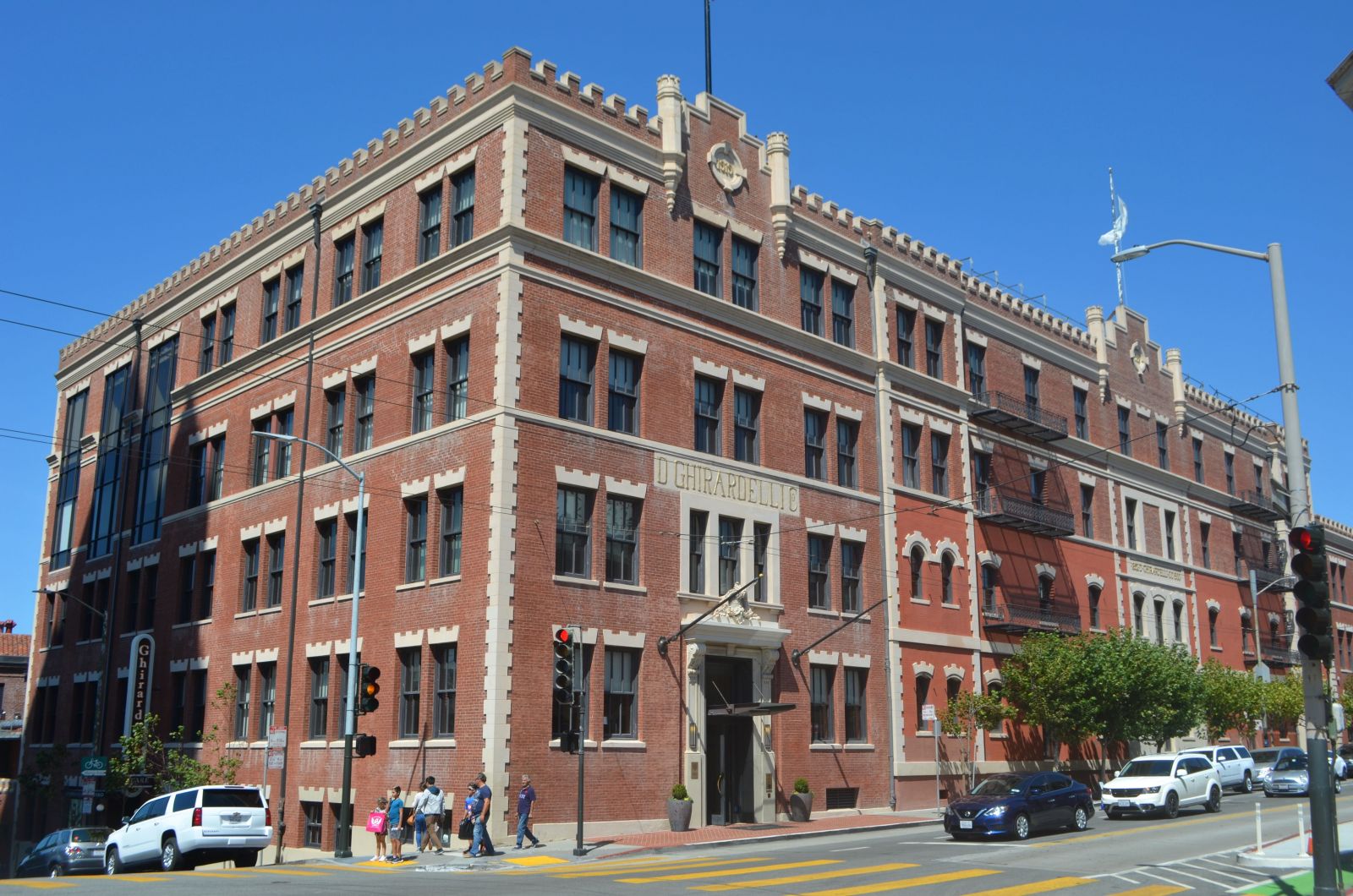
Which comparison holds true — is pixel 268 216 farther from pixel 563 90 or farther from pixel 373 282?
pixel 563 90

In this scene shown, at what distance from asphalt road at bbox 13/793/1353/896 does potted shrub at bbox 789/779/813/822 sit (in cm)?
413

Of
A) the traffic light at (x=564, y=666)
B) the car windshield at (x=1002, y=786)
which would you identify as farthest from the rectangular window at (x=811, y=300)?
the traffic light at (x=564, y=666)

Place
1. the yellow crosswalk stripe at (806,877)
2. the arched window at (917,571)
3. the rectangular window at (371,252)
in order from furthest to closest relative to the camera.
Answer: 1. the arched window at (917,571)
2. the rectangular window at (371,252)
3. the yellow crosswalk stripe at (806,877)

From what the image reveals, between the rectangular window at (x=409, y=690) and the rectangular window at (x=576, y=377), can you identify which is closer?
the rectangular window at (x=409, y=690)

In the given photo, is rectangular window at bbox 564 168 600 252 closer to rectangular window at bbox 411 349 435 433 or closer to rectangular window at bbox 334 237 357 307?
rectangular window at bbox 411 349 435 433

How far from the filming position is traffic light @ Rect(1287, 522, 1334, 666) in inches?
631

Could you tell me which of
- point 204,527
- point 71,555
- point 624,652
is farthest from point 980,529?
point 71,555

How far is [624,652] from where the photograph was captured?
108ft

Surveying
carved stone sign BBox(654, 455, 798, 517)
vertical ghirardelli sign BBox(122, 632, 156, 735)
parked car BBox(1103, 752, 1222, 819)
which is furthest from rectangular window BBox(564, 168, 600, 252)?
vertical ghirardelli sign BBox(122, 632, 156, 735)

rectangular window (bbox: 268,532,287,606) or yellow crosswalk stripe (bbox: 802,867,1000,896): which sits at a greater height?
rectangular window (bbox: 268,532,287,606)

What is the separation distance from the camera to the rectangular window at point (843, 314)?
42438 millimetres

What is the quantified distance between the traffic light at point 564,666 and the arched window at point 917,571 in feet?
61.3

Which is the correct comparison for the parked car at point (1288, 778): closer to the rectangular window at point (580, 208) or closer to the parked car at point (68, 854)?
the rectangular window at point (580, 208)

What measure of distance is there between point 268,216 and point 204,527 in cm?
1086
